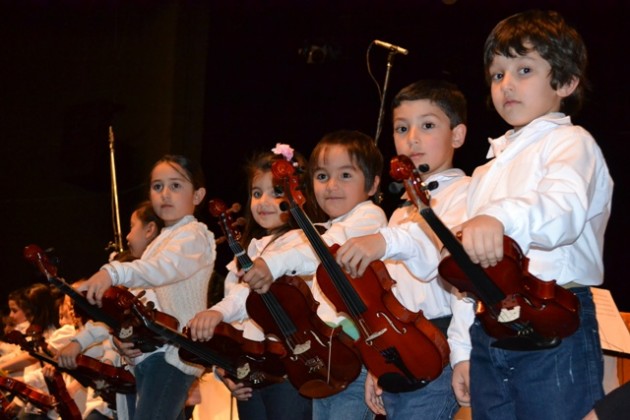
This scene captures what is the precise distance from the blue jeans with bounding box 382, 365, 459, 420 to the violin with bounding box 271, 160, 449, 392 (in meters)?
0.07

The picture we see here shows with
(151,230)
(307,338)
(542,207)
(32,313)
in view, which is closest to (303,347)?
(307,338)

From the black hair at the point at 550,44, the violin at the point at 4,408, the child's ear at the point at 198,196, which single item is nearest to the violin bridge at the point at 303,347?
the black hair at the point at 550,44

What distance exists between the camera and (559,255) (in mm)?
2012

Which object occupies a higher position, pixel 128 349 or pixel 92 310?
pixel 92 310

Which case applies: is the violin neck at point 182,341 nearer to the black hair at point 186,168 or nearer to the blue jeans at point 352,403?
→ the blue jeans at point 352,403

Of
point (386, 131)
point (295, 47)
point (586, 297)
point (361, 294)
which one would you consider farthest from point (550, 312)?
point (295, 47)

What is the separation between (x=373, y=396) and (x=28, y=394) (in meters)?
3.40

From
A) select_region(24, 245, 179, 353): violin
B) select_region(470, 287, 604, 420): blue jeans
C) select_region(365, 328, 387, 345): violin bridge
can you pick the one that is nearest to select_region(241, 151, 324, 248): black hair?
select_region(24, 245, 179, 353): violin

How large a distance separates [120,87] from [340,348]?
5127 millimetres

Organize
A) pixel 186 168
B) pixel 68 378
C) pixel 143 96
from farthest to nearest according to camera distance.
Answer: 1. pixel 143 96
2. pixel 68 378
3. pixel 186 168

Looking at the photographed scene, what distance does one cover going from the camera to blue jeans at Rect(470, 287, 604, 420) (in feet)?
6.25

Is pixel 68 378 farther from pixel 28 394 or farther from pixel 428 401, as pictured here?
pixel 428 401

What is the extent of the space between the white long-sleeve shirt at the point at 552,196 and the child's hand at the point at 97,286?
169cm

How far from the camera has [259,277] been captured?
285cm
